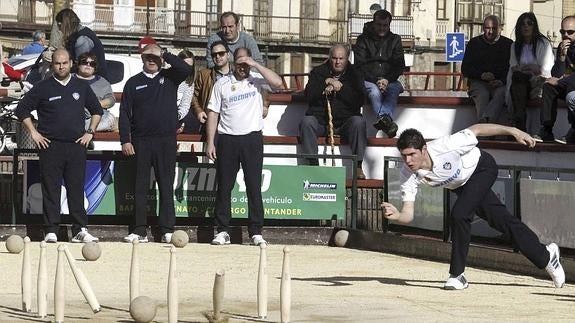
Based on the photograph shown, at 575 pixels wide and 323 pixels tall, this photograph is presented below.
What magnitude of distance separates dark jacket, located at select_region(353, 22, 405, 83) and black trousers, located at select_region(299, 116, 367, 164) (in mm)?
774

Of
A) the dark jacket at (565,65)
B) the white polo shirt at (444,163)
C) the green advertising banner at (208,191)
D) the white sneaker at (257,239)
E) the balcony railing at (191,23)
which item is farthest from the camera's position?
the balcony railing at (191,23)

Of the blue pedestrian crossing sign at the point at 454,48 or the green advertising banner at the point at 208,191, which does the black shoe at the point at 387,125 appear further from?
the blue pedestrian crossing sign at the point at 454,48

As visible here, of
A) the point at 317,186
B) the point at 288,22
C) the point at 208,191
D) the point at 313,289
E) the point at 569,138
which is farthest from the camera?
the point at 288,22

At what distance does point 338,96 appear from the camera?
75.3 feet

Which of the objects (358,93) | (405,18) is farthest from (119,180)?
(405,18)

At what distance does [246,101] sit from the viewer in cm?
2123

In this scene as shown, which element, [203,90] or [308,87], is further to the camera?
[308,87]

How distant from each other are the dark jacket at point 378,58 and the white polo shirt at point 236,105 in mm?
2664

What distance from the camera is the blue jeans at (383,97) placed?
2356cm

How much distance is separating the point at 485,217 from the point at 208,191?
5860 mm

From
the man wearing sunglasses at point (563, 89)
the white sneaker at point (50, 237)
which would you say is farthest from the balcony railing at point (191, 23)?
the white sneaker at point (50, 237)

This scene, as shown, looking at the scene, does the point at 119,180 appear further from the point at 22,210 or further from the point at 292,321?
the point at 292,321

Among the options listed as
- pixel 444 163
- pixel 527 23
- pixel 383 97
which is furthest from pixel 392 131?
pixel 444 163

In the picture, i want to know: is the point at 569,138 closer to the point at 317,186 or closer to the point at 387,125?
the point at 387,125
